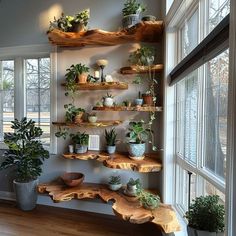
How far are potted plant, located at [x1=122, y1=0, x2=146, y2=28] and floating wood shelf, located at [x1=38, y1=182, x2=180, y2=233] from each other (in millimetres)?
2049

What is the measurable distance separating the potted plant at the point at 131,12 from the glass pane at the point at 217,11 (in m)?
1.21

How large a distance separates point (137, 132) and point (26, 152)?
1594 millimetres

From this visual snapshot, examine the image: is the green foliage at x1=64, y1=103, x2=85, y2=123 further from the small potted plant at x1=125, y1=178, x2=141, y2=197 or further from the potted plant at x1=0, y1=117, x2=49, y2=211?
the small potted plant at x1=125, y1=178, x2=141, y2=197

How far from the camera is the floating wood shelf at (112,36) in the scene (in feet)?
8.10

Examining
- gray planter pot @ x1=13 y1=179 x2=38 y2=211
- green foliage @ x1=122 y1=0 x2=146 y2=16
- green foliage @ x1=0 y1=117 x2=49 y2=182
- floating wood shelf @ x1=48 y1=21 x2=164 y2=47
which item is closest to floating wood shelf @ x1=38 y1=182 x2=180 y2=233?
gray planter pot @ x1=13 y1=179 x2=38 y2=211

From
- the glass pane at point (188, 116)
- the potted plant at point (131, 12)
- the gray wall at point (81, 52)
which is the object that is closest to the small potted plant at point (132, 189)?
the gray wall at point (81, 52)

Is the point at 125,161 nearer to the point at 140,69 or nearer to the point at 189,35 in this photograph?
the point at 140,69

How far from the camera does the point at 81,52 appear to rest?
9.95ft

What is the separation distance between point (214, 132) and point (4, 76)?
331 cm

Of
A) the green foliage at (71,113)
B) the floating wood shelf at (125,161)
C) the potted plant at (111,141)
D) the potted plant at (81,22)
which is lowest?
the floating wood shelf at (125,161)

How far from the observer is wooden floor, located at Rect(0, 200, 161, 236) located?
8.38 feet

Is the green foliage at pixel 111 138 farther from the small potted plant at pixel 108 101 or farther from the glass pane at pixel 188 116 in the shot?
the glass pane at pixel 188 116

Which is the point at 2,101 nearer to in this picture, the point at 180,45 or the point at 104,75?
the point at 104,75

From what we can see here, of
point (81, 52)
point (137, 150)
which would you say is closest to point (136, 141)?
point (137, 150)
